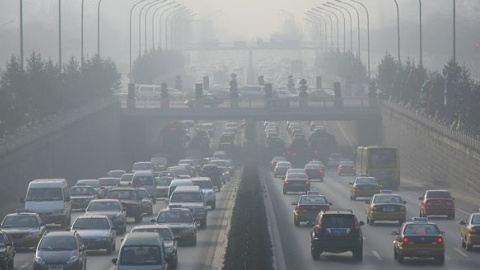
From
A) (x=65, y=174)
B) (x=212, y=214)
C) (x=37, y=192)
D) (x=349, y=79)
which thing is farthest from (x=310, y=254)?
(x=349, y=79)

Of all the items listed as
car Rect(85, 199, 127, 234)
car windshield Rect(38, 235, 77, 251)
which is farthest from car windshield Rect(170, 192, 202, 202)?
car windshield Rect(38, 235, 77, 251)

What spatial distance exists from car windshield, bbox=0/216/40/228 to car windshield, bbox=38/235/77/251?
8658 mm

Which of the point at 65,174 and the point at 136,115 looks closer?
the point at 65,174

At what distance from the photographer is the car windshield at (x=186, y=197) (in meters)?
59.5

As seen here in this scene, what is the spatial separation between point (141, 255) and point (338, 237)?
375 inches

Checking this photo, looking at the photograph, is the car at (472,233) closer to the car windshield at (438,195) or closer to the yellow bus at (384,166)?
the car windshield at (438,195)

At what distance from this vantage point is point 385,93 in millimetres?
141250

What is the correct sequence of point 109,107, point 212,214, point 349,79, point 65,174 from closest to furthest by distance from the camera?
point 212,214
point 65,174
point 109,107
point 349,79

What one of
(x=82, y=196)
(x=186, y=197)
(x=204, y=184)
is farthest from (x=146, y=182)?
(x=186, y=197)

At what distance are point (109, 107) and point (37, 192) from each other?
63343mm

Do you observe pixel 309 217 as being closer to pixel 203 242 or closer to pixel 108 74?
pixel 203 242

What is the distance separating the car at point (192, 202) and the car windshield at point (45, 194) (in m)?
4.38

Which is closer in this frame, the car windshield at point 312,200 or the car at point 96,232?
the car at point 96,232

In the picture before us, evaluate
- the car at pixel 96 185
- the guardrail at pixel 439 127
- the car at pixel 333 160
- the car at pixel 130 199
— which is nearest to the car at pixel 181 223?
the car at pixel 130 199
